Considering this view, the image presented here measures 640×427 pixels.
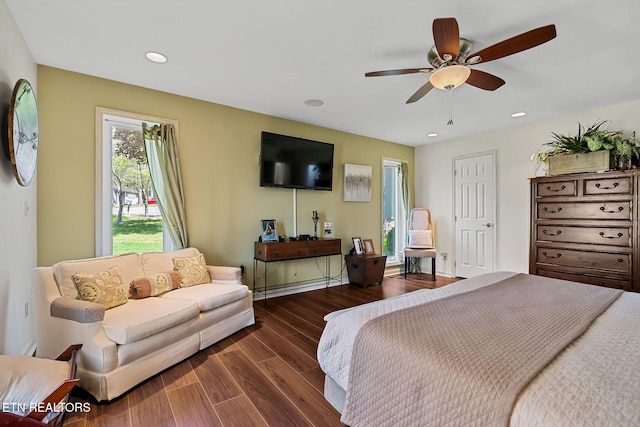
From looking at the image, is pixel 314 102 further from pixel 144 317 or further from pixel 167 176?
pixel 144 317

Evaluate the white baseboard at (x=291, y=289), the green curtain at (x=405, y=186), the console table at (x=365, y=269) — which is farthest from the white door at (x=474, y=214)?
the white baseboard at (x=291, y=289)

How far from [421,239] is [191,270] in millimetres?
3837

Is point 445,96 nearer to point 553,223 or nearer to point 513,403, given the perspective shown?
point 553,223

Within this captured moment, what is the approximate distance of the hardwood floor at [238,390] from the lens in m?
1.64

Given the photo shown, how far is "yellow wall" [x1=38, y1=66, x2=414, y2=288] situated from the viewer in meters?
2.64

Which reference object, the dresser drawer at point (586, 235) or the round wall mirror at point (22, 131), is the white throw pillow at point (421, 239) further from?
the round wall mirror at point (22, 131)

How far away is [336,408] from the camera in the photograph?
1.58 m

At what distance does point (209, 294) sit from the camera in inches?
101

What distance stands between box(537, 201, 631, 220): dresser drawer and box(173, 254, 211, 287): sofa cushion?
4.05 m

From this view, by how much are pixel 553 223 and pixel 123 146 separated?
5.04m

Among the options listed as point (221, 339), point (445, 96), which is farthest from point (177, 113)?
point (445, 96)

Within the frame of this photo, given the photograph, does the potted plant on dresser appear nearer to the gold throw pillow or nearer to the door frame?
the door frame

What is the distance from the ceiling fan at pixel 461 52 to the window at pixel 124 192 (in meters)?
2.64

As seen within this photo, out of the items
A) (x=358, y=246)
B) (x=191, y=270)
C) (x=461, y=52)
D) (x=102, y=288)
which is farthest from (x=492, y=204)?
(x=102, y=288)
